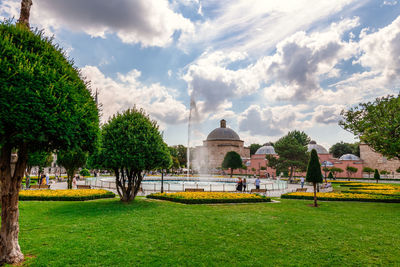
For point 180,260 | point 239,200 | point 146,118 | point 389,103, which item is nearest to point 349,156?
point 389,103

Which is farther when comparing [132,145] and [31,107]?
[132,145]

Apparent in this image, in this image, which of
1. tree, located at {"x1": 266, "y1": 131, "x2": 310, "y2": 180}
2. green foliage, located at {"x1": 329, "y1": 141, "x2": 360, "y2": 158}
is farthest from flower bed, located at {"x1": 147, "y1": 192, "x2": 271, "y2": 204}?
green foliage, located at {"x1": 329, "y1": 141, "x2": 360, "y2": 158}

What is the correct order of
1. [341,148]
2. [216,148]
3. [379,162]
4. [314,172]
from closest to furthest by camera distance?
[314,172], [379,162], [216,148], [341,148]

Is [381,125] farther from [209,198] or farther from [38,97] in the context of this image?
[38,97]

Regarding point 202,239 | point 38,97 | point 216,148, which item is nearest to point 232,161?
point 216,148

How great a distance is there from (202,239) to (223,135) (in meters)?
69.0

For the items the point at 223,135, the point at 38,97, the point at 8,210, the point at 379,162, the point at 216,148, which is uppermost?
the point at 223,135

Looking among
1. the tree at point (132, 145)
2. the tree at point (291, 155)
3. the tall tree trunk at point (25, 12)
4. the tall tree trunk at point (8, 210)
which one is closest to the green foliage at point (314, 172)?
the tree at point (132, 145)

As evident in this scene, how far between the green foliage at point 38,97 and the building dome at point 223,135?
69.3 metres

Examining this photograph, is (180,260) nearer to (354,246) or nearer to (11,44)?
(354,246)

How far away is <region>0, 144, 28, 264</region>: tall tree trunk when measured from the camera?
17.0ft

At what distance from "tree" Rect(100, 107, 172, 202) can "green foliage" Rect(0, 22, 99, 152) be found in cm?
568

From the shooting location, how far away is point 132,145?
460 inches

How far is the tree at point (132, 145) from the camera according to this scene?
1156 centimetres
